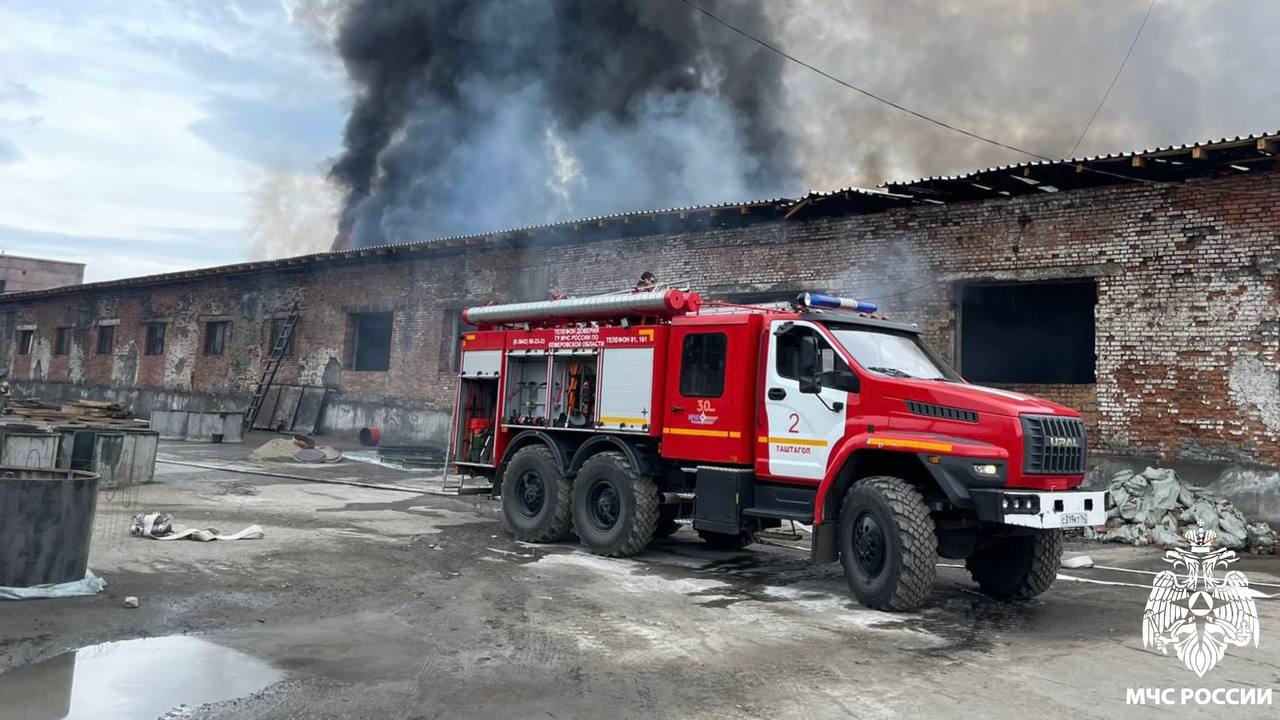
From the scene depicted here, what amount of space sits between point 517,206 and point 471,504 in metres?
23.7

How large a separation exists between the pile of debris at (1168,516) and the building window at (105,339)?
3370 centimetres

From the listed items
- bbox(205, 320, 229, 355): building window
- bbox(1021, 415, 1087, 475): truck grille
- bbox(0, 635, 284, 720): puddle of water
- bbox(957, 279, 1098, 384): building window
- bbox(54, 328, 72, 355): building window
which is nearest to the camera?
bbox(0, 635, 284, 720): puddle of water

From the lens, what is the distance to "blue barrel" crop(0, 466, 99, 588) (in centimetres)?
618

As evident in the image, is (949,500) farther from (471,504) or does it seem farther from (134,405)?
(134,405)

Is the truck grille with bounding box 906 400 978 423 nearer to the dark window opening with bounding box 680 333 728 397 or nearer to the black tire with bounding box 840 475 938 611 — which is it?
the black tire with bounding box 840 475 938 611

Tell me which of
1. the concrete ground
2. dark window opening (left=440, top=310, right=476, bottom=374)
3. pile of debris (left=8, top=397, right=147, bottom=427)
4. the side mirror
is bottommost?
the concrete ground

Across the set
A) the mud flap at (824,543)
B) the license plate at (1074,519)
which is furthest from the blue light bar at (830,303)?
the license plate at (1074,519)

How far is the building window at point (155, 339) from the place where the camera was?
31.9 meters

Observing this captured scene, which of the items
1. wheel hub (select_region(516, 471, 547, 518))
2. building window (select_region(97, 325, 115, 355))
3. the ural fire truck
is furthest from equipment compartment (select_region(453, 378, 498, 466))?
building window (select_region(97, 325, 115, 355))

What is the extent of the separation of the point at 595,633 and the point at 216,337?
27071mm

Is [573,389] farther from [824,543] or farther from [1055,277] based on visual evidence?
[1055,277]

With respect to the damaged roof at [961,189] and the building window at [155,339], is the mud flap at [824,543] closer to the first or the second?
the damaged roof at [961,189]

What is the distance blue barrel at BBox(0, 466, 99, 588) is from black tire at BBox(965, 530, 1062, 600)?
22.9 ft

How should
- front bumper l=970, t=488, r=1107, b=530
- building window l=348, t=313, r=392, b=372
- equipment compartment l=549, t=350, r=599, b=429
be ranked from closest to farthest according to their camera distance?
front bumper l=970, t=488, r=1107, b=530 → equipment compartment l=549, t=350, r=599, b=429 → building window l=348, t=313, r=392, b=372
